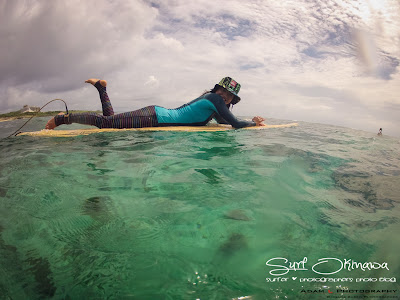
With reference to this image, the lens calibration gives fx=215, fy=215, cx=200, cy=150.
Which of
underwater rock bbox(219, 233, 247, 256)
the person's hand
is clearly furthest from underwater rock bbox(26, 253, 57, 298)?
the person's hand

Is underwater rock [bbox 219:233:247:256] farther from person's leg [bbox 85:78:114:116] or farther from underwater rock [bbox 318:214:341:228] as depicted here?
person's leg [bbox 85:78:114:116]

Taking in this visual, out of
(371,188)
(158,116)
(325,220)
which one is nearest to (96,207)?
(325,220)

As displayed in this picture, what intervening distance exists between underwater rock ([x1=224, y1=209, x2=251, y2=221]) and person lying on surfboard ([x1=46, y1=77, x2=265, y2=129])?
3.95 meters

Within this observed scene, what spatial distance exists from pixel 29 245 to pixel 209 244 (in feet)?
3.43

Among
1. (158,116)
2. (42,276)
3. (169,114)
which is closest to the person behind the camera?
(42,276)

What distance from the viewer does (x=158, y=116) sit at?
516cm

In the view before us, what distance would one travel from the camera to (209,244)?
1277 millimetres

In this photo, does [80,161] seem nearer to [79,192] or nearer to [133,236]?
[79,192]

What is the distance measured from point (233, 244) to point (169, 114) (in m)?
4.44

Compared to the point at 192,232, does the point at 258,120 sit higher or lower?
higher

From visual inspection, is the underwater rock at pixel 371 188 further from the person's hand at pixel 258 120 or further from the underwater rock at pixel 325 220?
the person's hand at pixel 258 120

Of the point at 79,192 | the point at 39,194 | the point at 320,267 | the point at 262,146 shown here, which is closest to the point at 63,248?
the point at 79,192

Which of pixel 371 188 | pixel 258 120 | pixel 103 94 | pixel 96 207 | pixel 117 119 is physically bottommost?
pixel 371 188

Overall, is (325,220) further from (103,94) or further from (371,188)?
(103,94)
